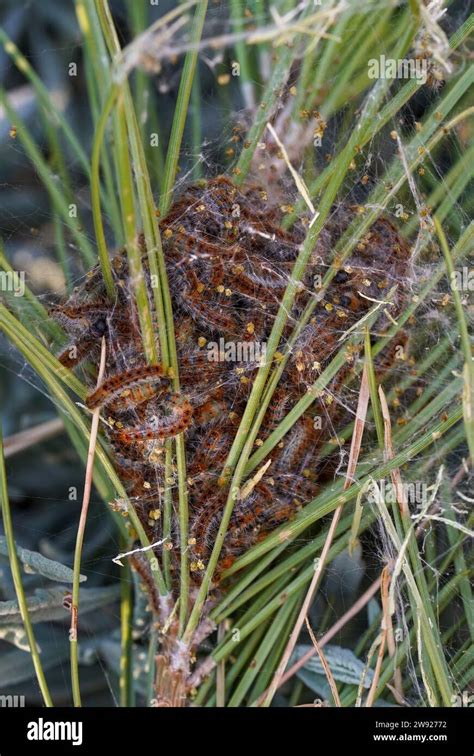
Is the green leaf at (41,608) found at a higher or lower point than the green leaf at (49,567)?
lower

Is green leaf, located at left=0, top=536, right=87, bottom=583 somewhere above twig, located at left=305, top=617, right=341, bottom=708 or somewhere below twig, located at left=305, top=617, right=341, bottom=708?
above

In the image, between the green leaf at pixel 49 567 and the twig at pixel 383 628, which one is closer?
the twig at pixel 383 628

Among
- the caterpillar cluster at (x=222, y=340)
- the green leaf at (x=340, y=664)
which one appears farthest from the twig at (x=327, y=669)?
the caterpillar cluster at (x=222, y=340)

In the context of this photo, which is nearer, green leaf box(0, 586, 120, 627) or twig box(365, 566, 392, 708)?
twig box(365, 566, 392, 708)

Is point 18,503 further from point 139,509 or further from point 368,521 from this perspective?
point 368,521

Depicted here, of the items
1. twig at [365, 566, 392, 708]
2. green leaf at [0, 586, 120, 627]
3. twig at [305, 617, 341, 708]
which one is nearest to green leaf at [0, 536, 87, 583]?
green leaf at [0, 586, 120, 627]

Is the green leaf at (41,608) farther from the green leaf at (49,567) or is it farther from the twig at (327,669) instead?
the twig at (327,669)

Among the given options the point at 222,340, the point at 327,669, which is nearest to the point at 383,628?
the point at 327,669

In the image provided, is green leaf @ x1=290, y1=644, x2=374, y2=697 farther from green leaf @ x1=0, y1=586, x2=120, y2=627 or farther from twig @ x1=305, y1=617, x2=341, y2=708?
green leaf @ x1=0, y1=586, x2=120, y2=627
